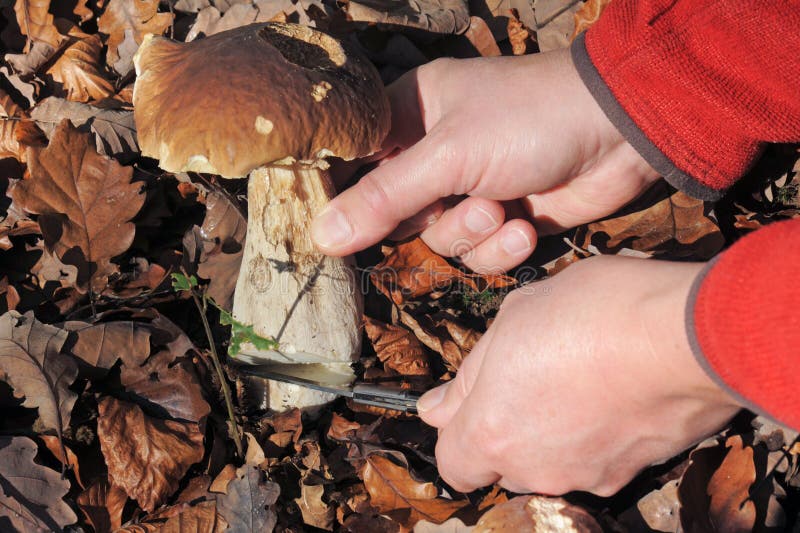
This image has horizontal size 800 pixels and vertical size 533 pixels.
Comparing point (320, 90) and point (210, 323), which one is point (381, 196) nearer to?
point (320, 90)

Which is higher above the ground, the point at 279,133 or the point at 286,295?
the point at 279,133

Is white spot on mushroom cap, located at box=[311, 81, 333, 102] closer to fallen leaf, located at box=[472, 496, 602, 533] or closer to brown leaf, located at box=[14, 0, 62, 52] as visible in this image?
fallen leaf, located at box=[472, 496, 602, 533]

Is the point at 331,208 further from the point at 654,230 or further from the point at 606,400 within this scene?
the point at 654,230

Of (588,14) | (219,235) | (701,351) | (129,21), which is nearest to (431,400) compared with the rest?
(701,351)

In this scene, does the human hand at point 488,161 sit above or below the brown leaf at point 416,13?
below

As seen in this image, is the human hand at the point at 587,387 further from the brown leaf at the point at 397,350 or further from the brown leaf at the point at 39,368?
the brown leaf at the point at 39,368

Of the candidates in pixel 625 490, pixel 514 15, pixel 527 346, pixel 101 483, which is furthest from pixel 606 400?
pixel 514 15

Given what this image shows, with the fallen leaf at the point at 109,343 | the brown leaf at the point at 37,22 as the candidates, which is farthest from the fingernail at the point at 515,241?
the brown leaf at the point at 37,22
